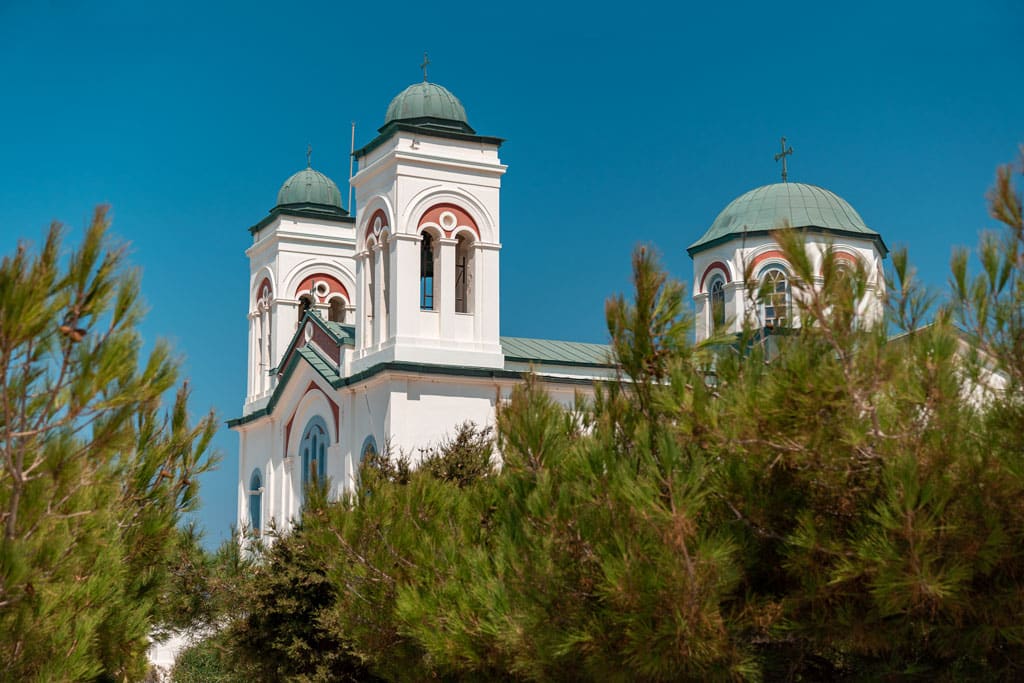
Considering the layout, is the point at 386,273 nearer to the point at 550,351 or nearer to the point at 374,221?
the point at 374,221

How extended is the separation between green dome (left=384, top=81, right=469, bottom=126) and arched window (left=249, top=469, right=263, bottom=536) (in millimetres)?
10090

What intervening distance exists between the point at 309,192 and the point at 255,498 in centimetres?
827

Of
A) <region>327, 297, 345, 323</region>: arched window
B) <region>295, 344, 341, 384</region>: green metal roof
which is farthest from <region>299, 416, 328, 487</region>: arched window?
<region>327, 297, 345, 323</region>: arched window

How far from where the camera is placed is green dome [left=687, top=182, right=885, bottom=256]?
31000 mm

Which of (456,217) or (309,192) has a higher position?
(309,192)

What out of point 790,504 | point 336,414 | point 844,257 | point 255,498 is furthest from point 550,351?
point 790,504

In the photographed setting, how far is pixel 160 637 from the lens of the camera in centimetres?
Answer: 1182

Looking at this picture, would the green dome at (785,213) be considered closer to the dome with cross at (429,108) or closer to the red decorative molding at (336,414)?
the dome with cross at (429,108)

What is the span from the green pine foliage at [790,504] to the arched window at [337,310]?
984 inches

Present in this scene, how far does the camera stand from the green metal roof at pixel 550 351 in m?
28.0

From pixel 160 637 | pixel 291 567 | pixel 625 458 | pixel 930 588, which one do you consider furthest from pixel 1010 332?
pixel 291 567

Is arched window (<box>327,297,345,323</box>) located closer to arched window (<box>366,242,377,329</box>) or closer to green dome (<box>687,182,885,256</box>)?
arched window (<box>366,242,377,329</box>)

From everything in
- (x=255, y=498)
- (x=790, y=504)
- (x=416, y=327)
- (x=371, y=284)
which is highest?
(x=371, y=284)

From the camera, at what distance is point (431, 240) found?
27375mm
